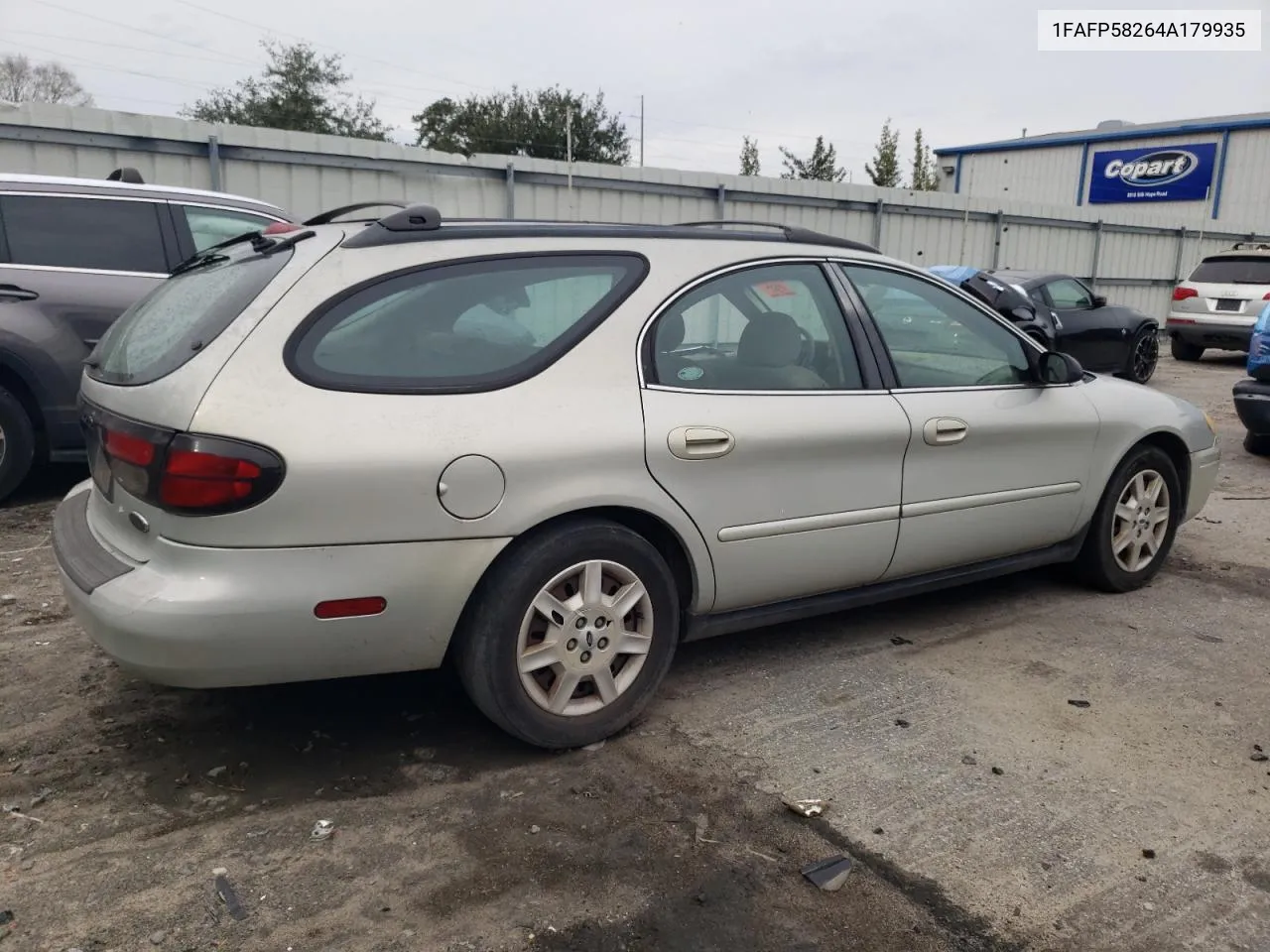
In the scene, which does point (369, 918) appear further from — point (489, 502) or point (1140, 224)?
point (1140, 224)

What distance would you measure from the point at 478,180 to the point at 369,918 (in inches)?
409

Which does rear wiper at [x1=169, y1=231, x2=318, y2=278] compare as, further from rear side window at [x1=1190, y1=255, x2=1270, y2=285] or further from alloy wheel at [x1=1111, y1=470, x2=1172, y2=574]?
rear side window at [x1=1190, y1=255, x2=1270, y2=285]

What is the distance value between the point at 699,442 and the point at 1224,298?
50.9 ft

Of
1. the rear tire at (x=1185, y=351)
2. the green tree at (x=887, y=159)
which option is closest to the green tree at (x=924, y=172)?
the green tree at (x=887, y=159)

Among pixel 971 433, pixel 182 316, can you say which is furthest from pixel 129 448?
pixel 971 433

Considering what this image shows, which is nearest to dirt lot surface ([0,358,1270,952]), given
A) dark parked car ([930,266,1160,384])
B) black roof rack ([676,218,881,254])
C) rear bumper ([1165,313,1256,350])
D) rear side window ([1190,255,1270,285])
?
black roof rack ([676,218,881,254])

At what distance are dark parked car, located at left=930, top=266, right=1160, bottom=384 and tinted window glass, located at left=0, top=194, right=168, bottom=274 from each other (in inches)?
354

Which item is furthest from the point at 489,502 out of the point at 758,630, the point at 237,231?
the point at 237,231

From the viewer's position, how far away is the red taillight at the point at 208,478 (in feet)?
8.50

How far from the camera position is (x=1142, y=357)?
1375cm

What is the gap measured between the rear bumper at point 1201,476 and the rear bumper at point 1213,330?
11947 millimetres

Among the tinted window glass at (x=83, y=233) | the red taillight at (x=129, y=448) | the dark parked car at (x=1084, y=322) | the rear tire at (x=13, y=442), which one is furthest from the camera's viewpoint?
the dark parked car at (x=1084, y=322)

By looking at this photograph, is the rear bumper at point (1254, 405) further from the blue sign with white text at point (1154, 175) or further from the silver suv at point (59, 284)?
the blue sign with white text at point (1154, 175)

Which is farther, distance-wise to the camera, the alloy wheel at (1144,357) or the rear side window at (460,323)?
the alloy wheel at (1144,357)
